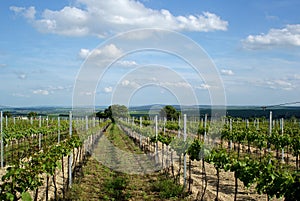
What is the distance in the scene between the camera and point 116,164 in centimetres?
1645

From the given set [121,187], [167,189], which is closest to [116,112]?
[121,187]

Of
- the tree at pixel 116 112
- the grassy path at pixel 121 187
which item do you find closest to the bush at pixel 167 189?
the grassy path at pixel 121 187

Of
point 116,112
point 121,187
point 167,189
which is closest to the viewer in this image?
point 167,189

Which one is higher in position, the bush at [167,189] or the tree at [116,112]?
the tree at [116,112]

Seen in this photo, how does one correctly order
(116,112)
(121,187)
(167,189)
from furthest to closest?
1. (116,112)
2. (121,187)
3. (167,189)

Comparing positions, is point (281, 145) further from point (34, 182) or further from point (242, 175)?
point (34, 182)

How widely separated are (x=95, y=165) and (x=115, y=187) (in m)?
5.11

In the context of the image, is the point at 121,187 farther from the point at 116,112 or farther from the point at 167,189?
the point at 116,112

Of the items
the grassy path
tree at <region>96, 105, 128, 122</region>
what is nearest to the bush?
the grassy path

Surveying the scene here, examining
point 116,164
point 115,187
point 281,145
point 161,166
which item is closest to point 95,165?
point 116,164

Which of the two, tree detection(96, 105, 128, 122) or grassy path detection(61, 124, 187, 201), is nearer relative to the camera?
grassy path detection(61, 124, 187, 201)

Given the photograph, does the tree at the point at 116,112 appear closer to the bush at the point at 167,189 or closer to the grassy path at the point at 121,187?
the grassy path at the point at 121,187

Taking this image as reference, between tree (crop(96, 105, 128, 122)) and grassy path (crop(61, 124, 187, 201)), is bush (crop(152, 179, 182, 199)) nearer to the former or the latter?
grassy path (crop(61, 124, 187, 201))

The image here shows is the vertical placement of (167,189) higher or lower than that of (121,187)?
higher
